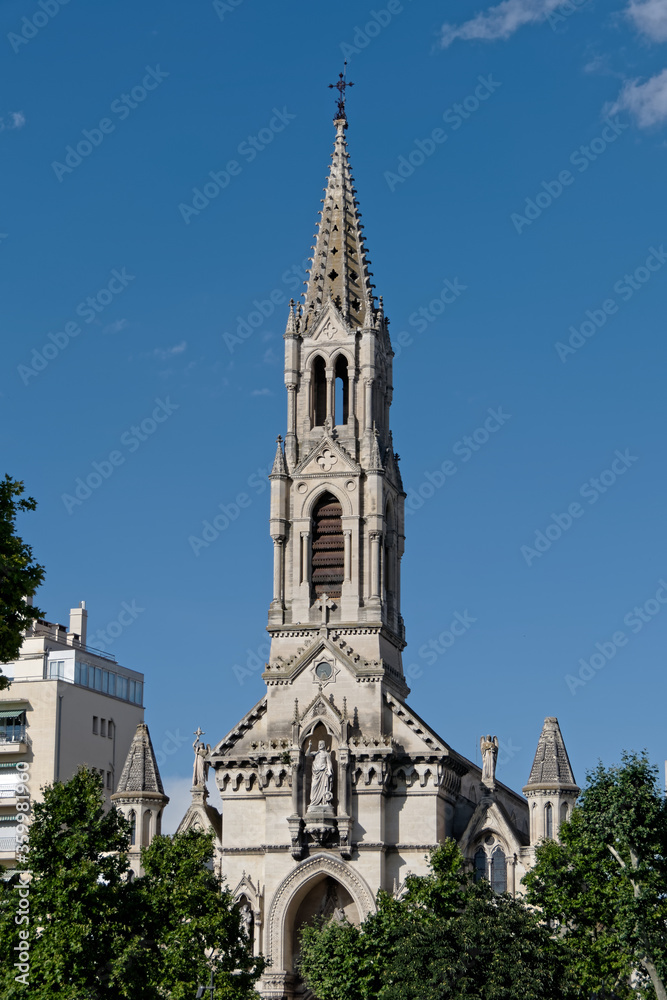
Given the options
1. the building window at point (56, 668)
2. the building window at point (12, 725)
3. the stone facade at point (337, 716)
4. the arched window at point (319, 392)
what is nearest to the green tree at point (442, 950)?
the stone facade at point (337, 716)

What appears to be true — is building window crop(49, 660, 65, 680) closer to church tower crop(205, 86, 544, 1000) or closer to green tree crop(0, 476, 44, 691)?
church tower crop(205, 86, 544, 1000)

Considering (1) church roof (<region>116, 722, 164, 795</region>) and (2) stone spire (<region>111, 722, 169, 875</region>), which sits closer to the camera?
(2) stone spire (<region>111, 722, 169, 875</region>)

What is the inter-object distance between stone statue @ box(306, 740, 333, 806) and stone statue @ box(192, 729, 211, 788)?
6927mm

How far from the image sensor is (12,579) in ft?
147

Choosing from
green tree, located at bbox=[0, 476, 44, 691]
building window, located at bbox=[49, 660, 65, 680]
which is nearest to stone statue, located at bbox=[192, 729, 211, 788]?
building window, located at bbox=[49, 660, 65, 680]

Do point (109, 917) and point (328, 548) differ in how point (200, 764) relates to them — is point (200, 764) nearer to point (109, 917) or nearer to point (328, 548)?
point (328, 548)

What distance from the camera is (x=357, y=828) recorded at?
8344 centimetres

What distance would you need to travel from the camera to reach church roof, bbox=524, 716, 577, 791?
274 ft

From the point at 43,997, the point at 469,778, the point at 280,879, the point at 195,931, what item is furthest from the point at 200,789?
the point at 43,997

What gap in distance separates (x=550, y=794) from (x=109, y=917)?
2551 centimetres

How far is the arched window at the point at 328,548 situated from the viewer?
89625mm

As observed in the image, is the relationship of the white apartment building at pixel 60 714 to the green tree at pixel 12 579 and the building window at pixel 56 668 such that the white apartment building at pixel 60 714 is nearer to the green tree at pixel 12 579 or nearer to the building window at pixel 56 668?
the building window at pixel 56 668

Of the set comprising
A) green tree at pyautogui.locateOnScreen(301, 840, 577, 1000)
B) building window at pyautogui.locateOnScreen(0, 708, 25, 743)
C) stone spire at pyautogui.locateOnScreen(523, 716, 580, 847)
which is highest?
building window at pyautogui.locateOnScreen(0, 708, 25, 743)

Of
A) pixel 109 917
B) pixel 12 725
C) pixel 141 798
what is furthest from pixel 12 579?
pixel 12 725
